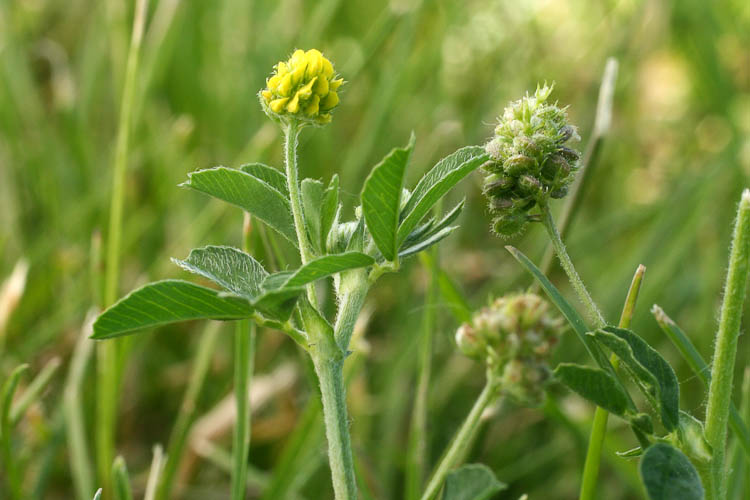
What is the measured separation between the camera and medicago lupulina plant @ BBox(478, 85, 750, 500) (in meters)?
0.59

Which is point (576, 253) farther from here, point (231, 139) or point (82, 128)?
point (82, 128)

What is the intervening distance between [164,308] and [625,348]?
353 millimetres

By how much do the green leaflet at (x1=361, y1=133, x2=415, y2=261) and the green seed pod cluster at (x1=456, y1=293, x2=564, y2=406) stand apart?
9 cm

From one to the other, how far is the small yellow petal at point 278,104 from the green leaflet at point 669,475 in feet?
1.24

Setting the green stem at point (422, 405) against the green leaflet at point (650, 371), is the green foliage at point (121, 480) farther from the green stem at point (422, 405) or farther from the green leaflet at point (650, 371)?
the green leaflet at point (650, 371)

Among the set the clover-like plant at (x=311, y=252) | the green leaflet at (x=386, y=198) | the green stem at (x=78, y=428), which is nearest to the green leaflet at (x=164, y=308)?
the clover-like plant at (x=311, y=252)

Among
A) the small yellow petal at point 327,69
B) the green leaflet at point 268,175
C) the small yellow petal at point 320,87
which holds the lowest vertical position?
the green leaflet at point 268,175

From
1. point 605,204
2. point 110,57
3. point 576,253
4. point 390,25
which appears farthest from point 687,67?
point 110,57

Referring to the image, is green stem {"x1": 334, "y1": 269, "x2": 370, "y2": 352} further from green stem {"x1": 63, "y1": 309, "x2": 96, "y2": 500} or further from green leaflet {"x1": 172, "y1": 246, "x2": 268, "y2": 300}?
green stem {"x1": 63, "y1": 309, "x2": 96, "y2": 500}

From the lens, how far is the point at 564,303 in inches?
26.3

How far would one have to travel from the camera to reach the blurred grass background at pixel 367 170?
4.76ft

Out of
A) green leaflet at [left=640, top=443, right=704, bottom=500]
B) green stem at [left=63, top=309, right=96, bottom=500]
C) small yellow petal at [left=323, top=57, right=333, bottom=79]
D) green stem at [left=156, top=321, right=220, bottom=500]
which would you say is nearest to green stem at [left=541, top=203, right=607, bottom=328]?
green leaflet at [left=640, top=443, right=704, bottom=500]

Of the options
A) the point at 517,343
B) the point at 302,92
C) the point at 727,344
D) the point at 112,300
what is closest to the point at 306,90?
the point at 302,92

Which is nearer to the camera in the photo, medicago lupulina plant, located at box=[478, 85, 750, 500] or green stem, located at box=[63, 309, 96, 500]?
medicago lupulina plant, located at box=[478, 85, 750, 500]
